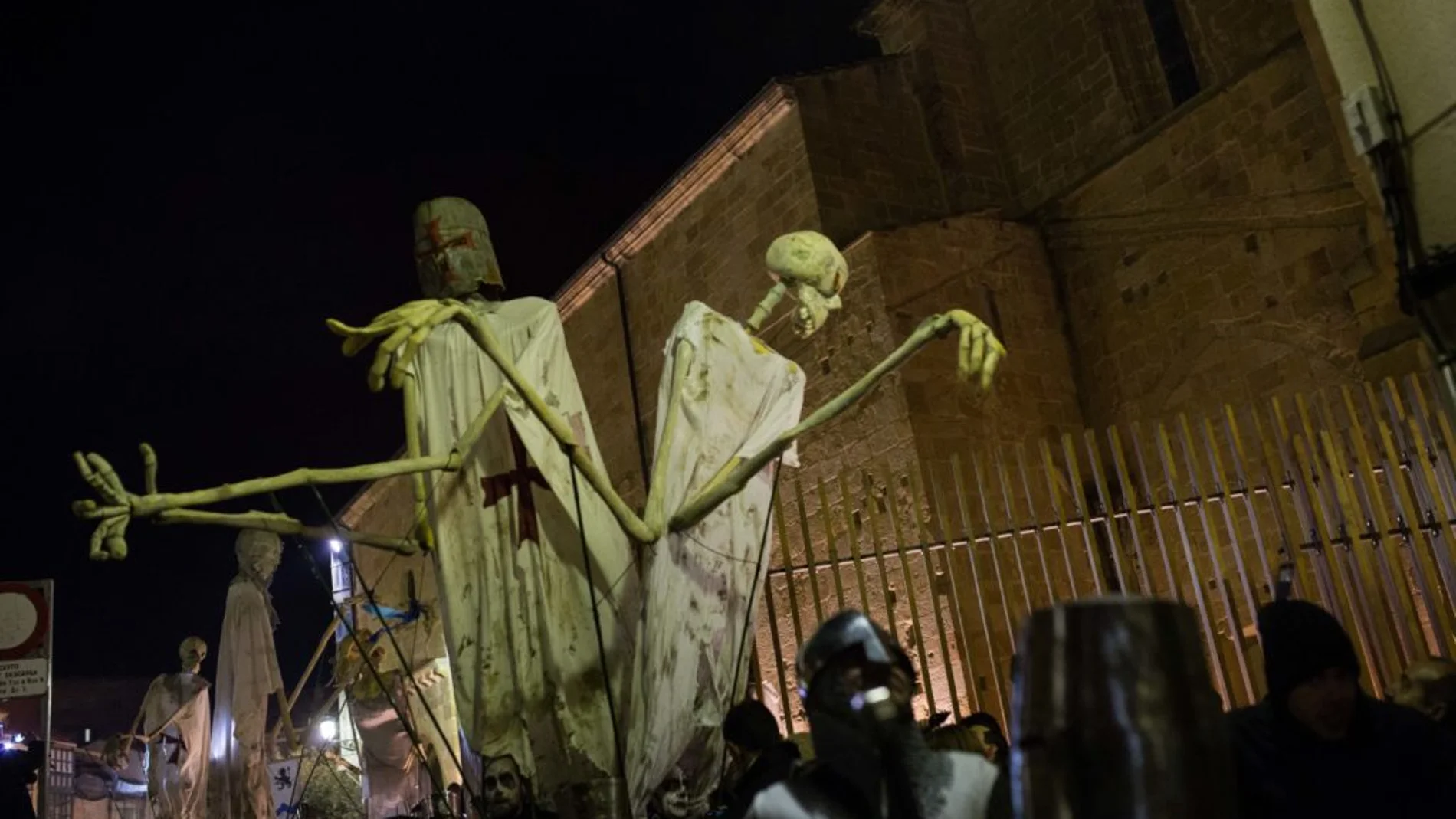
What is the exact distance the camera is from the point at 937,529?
10.6 metres

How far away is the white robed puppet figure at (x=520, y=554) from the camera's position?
4.30 meters

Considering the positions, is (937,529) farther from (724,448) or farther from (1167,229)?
(724,448)

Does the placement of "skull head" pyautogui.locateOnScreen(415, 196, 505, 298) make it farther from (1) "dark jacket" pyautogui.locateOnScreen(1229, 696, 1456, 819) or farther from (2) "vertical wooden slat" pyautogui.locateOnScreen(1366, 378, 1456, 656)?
(2) "vertical wooden slat" pyautogui.locateOnScreen(1366, 378, 1456, 656)

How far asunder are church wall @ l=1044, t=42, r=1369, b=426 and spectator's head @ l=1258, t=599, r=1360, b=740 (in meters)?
8.33

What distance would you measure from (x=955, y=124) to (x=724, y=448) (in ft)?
34.4

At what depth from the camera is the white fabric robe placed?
809cm

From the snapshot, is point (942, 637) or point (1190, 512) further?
point (1190, 512)

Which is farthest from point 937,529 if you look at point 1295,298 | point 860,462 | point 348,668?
point 348,668

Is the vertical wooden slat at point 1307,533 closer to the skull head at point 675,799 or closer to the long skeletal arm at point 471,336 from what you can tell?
the long skeletal arm at point 471,336

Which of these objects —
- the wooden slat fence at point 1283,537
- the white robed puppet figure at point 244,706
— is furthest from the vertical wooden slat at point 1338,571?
the white robed puppet figure at point 244,706

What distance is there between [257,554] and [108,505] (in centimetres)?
510

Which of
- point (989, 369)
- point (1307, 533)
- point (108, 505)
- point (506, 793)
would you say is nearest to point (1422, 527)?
point (1307, 533)

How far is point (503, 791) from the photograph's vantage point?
13.0 ft

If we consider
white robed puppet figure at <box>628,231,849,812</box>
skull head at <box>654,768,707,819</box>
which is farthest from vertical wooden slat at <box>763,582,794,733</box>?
skull head at <box>654,768,707,819</box>
